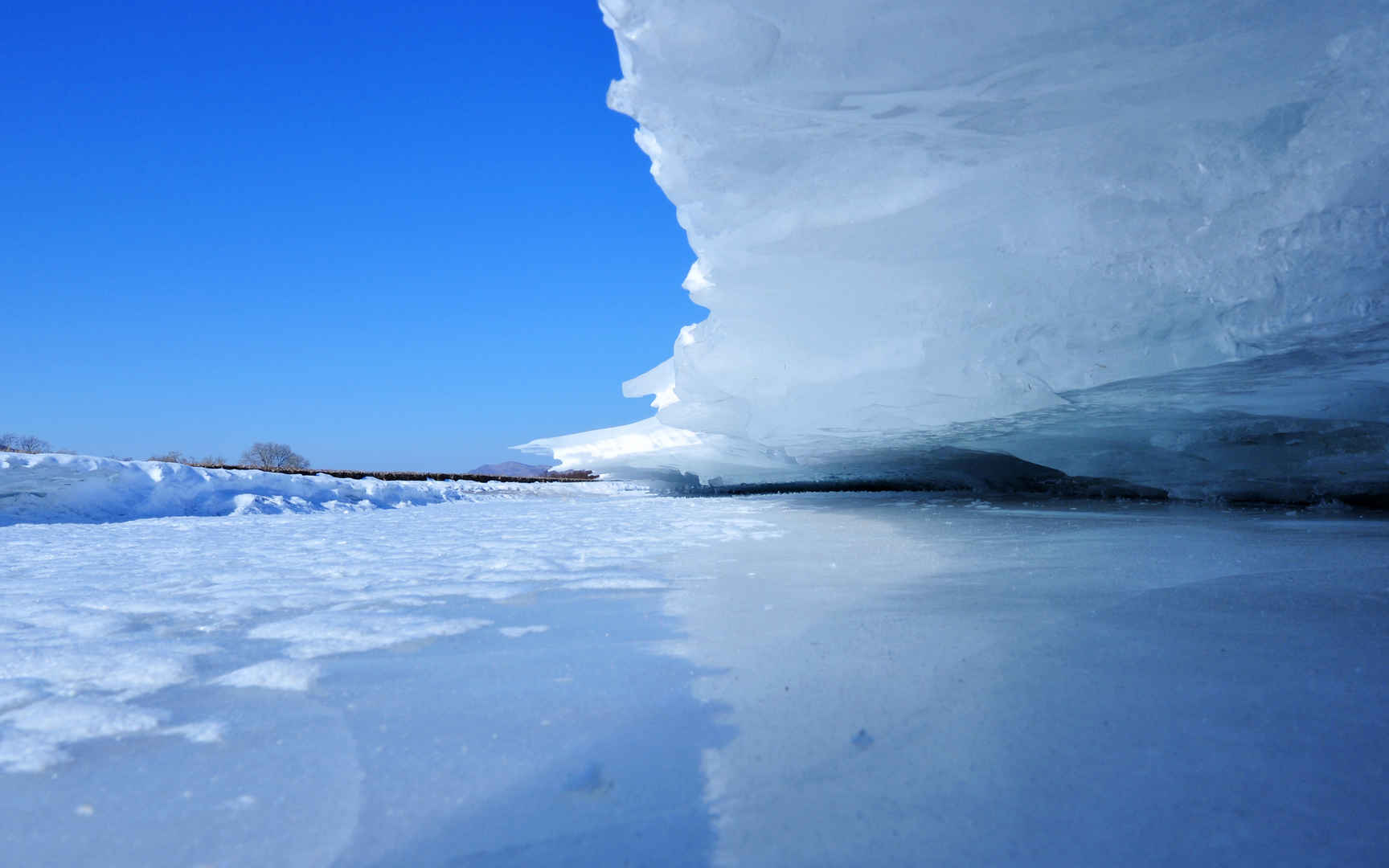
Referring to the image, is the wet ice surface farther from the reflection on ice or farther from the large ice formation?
the large ice formation

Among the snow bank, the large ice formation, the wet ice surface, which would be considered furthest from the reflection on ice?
the snow bank

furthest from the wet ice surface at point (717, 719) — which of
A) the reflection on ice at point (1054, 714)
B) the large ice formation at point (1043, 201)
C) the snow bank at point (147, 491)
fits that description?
the snow bank at point (147, 491)

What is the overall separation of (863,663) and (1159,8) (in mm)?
1994

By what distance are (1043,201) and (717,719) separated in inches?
96.3

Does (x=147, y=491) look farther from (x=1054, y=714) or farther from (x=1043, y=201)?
(x=1054, y=714)

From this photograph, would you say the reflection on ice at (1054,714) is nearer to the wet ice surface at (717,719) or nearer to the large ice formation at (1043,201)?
the wet ice surface at (717,719)

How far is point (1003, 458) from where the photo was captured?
22.6 ft

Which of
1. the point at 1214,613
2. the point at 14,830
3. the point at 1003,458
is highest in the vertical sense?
the point at 1003,458

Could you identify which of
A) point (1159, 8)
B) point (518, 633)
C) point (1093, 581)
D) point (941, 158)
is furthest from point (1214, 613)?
point (941, 158)

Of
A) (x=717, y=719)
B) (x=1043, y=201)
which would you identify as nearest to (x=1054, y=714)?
(x=717, y=719)

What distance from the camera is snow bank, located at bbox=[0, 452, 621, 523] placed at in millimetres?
5551

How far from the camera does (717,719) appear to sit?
993mm

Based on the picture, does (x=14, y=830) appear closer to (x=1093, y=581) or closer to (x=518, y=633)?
(x=518, y=633)

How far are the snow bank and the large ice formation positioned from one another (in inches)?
211
